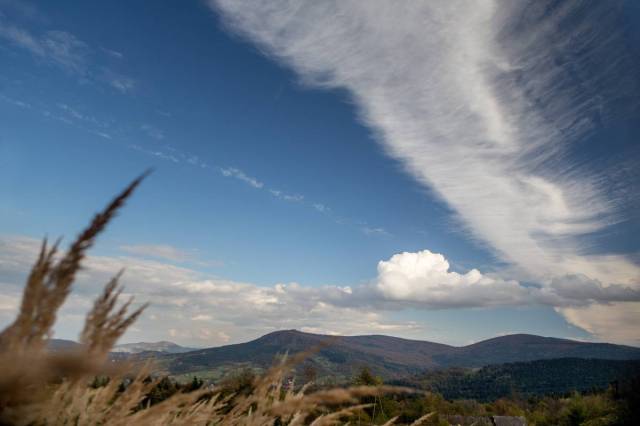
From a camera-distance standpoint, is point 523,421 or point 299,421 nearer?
point 299,421

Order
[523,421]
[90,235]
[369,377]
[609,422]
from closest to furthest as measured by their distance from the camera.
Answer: [90,235]
[369,377]
[609,422]
[523,421]

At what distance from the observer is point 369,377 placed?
35156 mm

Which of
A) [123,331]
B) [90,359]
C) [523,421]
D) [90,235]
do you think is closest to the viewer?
[90,359]

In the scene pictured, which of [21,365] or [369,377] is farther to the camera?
[369,377]

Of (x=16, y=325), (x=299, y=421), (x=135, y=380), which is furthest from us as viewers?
(x=299, y=421)

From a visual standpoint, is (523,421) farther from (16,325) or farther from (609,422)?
(16,325)

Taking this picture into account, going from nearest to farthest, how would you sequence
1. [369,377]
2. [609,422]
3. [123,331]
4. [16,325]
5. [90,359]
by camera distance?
1. [90,359]
2. [16,325]
3. [123,331]
4. [369,377]
5. [609,422]

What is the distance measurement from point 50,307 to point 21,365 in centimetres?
20

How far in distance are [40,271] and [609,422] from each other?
50.2 m

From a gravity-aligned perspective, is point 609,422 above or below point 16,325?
below

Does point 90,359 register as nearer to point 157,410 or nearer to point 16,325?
point 16,325

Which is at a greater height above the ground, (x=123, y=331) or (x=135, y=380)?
(x=123, y=331)

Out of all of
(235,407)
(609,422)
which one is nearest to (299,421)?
(235,407)

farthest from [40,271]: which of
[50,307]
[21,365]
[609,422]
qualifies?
[609,422]
